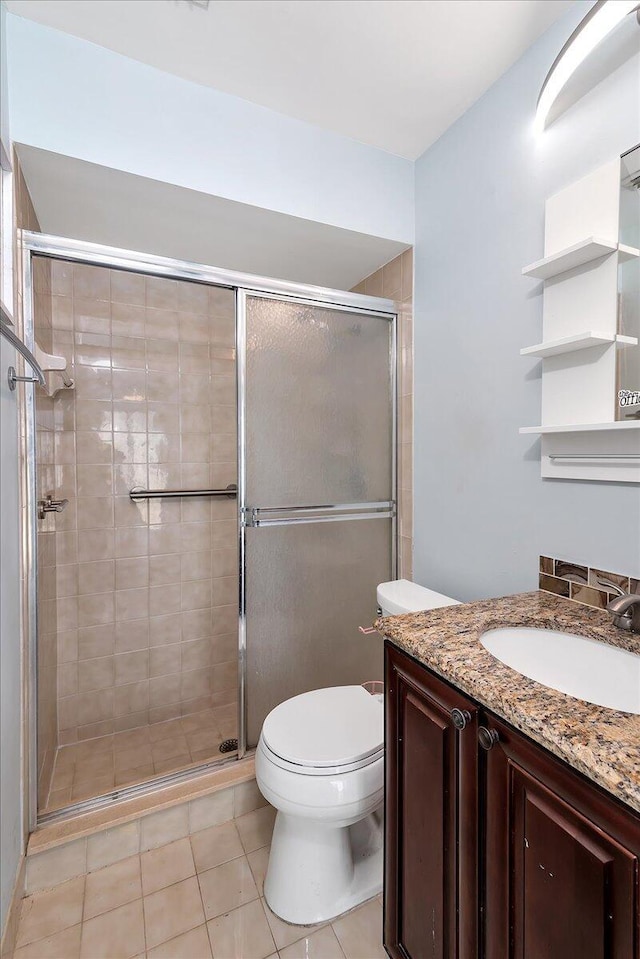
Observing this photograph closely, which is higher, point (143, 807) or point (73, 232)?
point (73, 232)

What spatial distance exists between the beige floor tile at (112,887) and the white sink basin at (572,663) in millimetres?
1365

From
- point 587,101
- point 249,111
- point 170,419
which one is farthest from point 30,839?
point 587,101

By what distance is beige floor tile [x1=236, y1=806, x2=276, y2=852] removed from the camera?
5.16 ft

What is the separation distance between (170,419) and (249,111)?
1.35 meters

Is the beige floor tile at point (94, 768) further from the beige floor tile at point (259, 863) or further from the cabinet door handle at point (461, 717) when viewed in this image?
the cabinet door handle at point (461, 717)

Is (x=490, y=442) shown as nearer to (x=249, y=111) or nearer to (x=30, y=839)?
(x=249, y=111)

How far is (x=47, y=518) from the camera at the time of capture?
1.92m

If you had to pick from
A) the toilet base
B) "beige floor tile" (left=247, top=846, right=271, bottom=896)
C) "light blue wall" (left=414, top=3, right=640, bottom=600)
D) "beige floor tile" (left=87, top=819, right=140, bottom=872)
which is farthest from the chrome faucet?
"beige floor tile" (left=87, top=819, right=140, bottom=872)

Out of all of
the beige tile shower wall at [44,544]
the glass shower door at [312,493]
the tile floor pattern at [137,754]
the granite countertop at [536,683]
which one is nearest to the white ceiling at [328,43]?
the beige tile shower wall at [44,544]

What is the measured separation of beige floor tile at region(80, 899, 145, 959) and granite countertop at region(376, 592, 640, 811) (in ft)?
3.77

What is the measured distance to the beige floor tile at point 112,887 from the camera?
4.47ft

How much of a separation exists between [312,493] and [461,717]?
118 centimetres

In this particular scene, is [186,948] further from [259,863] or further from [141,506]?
[141,506]

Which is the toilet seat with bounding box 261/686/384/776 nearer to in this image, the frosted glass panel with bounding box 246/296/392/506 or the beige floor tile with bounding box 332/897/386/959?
the beige floor tile with bounding box 332/897/386/959
